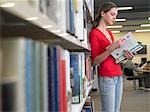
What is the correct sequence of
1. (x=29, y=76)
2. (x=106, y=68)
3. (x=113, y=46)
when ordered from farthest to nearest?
1. (x=106, y=68)
2. (x=113, y=46)
3. (x=29, y=76)

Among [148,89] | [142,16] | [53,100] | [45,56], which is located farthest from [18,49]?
[142,16]

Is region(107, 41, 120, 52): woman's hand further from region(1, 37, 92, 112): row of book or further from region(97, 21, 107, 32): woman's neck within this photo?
region(1, 37, 92, 112): row of book

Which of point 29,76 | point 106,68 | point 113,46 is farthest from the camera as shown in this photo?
point 106,68

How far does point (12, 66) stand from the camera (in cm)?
49

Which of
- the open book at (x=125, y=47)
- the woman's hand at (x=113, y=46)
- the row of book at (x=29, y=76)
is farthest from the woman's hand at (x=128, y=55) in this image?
the row of book at (x=29, y=76)

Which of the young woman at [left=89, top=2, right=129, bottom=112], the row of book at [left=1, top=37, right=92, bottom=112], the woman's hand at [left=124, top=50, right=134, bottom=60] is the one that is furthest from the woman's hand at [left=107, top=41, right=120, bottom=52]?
the row of book at [left=1, top=37, right=92, bottom=112]

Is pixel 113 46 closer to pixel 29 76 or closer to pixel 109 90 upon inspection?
pixel 109 90

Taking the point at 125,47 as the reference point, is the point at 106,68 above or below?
below

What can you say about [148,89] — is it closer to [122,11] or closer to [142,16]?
[122,11]

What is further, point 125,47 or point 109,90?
point 125,47

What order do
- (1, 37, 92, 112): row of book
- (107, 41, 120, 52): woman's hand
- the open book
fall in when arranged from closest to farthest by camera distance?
(1, 37, 92, 112): row of book < (107, 41, 120, 52): woman's hand < the open book

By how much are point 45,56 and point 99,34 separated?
1687mm

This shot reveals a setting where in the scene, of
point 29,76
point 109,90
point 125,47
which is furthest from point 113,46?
point 29,76

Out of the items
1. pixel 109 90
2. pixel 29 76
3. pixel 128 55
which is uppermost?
pixel 128 55
